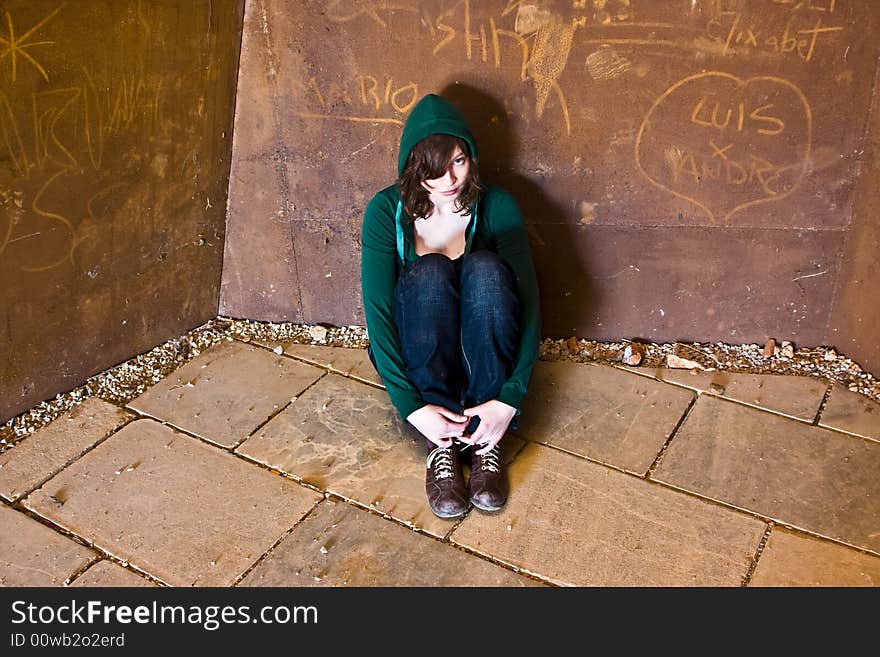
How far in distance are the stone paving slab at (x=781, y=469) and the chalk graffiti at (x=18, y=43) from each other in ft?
7.61

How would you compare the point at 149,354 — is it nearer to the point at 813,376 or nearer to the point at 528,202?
the point at 528,202

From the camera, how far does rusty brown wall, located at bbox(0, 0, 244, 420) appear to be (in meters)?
2.51

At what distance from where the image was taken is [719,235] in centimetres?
322

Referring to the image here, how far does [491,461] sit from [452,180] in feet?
3.01

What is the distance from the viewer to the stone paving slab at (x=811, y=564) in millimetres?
2367

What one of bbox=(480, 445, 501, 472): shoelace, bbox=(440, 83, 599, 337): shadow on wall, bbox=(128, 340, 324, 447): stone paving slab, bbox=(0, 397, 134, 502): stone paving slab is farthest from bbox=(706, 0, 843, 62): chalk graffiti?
bbox=(0, 397, 134, 502): stone paving slab

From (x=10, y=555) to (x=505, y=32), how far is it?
2.32 m

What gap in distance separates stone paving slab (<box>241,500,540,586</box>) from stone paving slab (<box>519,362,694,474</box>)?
0.63 meters

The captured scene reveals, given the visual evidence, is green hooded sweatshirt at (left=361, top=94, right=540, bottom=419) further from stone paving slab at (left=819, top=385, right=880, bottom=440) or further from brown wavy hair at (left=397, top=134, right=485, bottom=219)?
stone paving slab at (left=819, top=385, right=880, bottom=440)

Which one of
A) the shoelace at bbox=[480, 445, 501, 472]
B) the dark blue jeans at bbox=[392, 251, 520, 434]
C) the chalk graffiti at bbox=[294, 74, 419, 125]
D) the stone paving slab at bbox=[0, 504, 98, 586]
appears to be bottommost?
the stone paving slab at bbox=[0, 504, 98, 586]

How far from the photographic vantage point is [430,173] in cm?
265

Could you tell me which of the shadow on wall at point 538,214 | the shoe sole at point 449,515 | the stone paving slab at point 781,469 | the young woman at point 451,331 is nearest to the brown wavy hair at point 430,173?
the young woman at point 451,331

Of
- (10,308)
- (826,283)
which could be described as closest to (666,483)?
(826,283)

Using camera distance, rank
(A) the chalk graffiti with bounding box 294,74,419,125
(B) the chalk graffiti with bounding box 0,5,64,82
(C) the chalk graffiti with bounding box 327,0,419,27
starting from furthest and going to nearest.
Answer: (A) the chalk graffiti with bounding box 294,74,419,125, (C) the chalk graffiti with bounding box 327,0,419,27, (B) the chalk graffiti with bounding box 0,5,64,82
